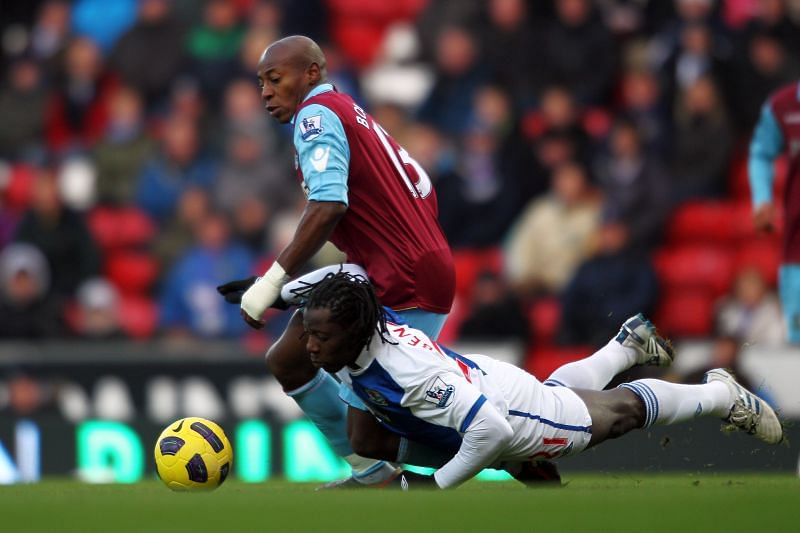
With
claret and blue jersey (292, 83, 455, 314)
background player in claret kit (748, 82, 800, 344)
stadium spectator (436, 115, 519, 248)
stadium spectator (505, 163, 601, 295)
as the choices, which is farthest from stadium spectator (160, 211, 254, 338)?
claret and blue jersey (292, 83, 455, 314)

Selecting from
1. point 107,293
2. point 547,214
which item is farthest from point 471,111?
point 107,293

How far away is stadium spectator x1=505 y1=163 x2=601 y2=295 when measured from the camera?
12.5 meters

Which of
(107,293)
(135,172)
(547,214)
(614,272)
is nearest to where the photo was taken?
(614,272)

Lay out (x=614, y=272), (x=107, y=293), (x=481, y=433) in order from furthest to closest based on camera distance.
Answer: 1. (x=107, y=293)
2. (x=614, y=272)
3. (x=481, y=433)

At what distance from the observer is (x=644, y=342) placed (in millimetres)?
7250

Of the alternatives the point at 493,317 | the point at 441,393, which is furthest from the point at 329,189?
the point at 493,317

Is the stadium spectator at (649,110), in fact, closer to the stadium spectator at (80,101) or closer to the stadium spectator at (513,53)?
the stadium spectator at (513,53)

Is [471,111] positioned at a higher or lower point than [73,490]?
higher

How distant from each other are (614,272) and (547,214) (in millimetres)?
1115

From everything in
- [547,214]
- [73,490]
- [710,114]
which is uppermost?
[710,114]

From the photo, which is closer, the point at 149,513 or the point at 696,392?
the point at 149,513

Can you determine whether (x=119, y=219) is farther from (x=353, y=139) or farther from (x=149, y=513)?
(x=149, y=513)

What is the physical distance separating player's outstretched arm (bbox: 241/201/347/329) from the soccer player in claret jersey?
17 cm

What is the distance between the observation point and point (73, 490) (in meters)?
6.96
